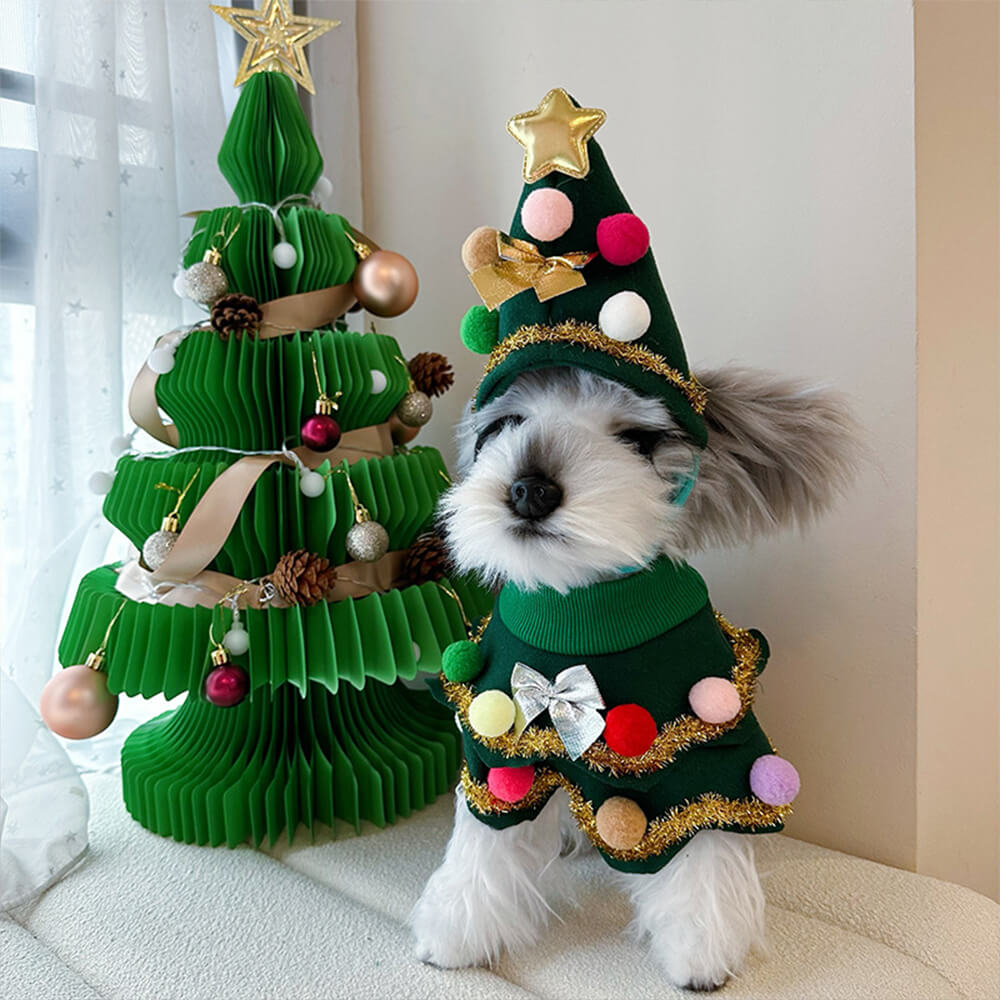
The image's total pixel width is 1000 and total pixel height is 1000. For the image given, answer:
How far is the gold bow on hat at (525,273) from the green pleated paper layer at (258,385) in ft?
0.88

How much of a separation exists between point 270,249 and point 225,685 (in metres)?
0.48

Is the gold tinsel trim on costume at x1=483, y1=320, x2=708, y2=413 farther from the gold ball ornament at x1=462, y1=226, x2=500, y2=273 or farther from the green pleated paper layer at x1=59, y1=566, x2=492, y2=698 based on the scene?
the green pleated paper layer at x1=59, y1=566, x2=492, y2=698

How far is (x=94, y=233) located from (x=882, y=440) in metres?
0.93

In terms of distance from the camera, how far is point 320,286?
3.34 feet

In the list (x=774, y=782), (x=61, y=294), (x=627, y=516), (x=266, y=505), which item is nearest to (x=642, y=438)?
(x=627, y=516)

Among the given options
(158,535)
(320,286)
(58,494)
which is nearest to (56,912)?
(158,535)

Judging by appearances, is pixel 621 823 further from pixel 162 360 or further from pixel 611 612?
pixel 162 360

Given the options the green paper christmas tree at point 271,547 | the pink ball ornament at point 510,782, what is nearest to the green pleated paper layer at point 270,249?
the green paper christmas tree at point 271,547

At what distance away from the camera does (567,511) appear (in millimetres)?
689

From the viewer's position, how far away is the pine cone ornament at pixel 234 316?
95 centimetres

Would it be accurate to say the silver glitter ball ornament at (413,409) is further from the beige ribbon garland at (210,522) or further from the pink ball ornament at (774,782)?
the pink ball ornament at (774,782)

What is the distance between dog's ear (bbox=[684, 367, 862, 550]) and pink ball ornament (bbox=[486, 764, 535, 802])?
25 centimetres

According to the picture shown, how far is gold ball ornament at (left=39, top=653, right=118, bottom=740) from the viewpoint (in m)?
0.88

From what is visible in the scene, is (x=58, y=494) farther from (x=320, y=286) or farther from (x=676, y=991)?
(x=676, y=991)
